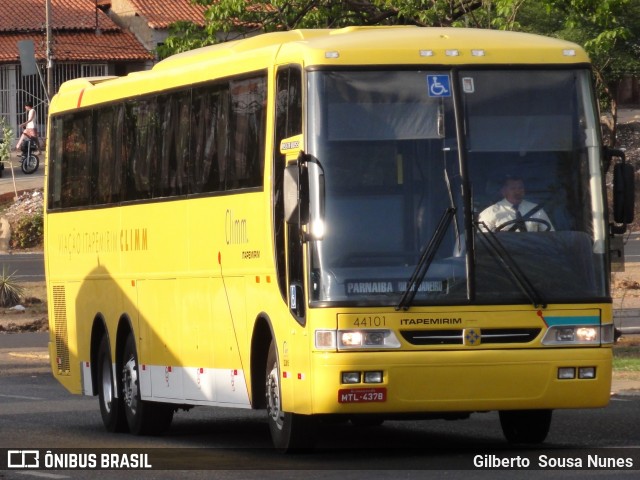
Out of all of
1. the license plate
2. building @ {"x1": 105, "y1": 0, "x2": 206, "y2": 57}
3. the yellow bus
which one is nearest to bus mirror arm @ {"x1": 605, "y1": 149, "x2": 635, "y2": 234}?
the yellow bus

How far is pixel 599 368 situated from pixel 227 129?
390cm

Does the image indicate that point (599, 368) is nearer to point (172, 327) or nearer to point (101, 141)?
point (172, 327)

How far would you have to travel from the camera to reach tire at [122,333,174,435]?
55.8ft

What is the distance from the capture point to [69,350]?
63.8 ft

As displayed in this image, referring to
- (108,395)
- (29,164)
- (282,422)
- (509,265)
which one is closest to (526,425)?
(509,265)

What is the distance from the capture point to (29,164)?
56.3m

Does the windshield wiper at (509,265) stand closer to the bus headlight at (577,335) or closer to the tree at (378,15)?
the bus headlight at (577,335)

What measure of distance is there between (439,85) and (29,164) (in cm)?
4413

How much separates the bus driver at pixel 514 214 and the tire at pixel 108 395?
224 inches

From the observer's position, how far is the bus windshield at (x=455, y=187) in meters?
12.9

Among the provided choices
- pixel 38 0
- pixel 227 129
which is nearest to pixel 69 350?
pixel 227 129

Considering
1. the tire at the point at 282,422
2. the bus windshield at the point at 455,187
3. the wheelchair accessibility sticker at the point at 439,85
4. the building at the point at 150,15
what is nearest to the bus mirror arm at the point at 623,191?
the bus windshield at the point at 455,187

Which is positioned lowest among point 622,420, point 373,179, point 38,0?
point 622,420

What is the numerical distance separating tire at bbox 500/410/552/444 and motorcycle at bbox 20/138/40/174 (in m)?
42.0
